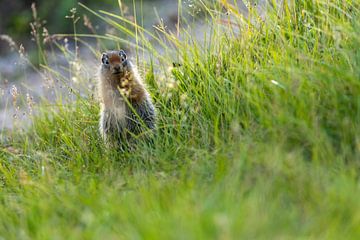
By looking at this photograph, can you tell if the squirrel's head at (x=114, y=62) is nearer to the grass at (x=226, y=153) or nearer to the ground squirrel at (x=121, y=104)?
the ground squirrel at (x=121, y=104)

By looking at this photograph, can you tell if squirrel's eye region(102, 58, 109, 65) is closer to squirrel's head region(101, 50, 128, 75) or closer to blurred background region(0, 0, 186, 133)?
squirrel's head region(101, 50, 128, 75)

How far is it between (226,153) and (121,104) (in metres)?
1.54

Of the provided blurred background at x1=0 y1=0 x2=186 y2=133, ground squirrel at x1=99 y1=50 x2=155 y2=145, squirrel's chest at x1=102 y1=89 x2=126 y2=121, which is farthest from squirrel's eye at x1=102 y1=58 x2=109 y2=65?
blurred background at x1=0 y1=0 x2=186 y2=133

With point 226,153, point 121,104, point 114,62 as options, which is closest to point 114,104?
point 121,104

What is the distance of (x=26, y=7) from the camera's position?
537 inches

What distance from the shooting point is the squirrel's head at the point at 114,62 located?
19.3 feet

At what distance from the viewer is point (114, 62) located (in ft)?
19.3

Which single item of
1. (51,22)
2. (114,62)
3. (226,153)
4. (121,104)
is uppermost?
(51,22)

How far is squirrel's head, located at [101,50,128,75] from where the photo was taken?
5879 mm

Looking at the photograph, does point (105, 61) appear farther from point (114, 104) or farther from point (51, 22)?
point (51, 22)

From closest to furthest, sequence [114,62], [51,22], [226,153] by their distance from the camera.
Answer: [226,153] < [114,62] < [51,22]

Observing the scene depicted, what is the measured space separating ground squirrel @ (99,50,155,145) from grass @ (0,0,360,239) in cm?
13

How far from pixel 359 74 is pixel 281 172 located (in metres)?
0.95

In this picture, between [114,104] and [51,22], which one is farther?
[51,22]
